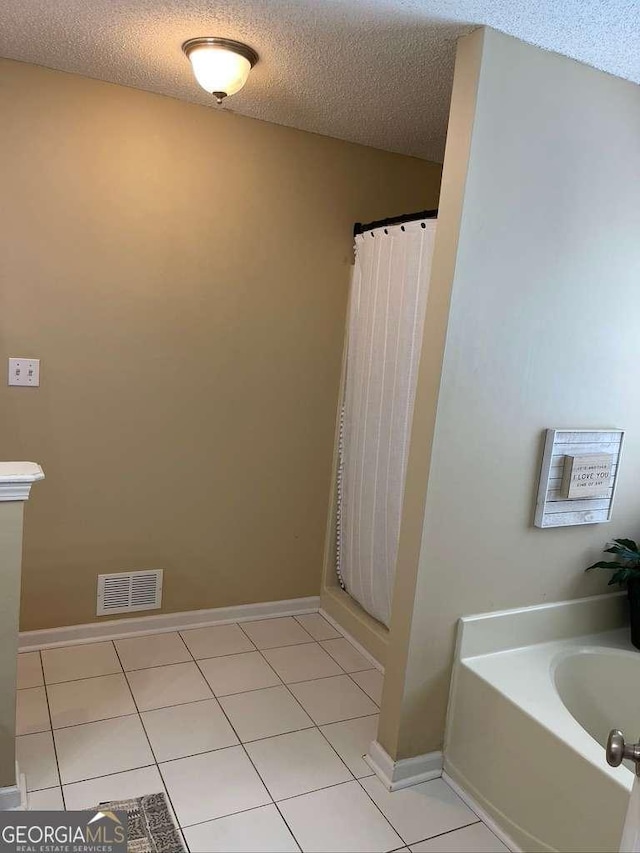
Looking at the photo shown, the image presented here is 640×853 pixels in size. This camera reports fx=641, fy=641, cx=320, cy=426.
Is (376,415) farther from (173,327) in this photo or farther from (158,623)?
(158,623)

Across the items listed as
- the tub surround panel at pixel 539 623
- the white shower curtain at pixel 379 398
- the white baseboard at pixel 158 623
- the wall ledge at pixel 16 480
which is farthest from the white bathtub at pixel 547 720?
the wall ledge at pixel 16 480

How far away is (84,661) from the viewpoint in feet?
8.43

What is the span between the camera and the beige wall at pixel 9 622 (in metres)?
1.65

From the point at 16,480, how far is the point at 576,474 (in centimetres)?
165

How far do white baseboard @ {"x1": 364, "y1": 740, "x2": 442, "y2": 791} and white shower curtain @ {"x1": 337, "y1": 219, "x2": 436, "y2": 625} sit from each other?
631 mm

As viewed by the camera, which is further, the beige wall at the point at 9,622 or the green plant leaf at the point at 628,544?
the green plant leaf at the point at 628,544

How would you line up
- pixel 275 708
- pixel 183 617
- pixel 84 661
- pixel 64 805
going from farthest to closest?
1. pixel 183 617
2. pixel 84 661
3. pixel 275 708
4. pixel 64 805

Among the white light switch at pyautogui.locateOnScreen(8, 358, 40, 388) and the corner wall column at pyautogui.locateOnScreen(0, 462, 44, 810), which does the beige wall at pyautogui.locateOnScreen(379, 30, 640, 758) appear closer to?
the corner wall column at pyautogui.locateOnScreen(0, 462, 44, 810)

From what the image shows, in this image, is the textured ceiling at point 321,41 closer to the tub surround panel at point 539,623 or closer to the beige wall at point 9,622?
the beige wall at point 9,622

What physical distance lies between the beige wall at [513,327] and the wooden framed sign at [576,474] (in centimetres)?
4

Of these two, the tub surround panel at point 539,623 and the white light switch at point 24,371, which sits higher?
the white light switch at point 24,371

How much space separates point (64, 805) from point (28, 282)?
1.76 metres

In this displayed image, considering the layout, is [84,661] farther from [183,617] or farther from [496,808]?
[496,808]

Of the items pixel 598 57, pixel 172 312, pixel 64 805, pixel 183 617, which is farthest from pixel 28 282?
pixel 598 57
